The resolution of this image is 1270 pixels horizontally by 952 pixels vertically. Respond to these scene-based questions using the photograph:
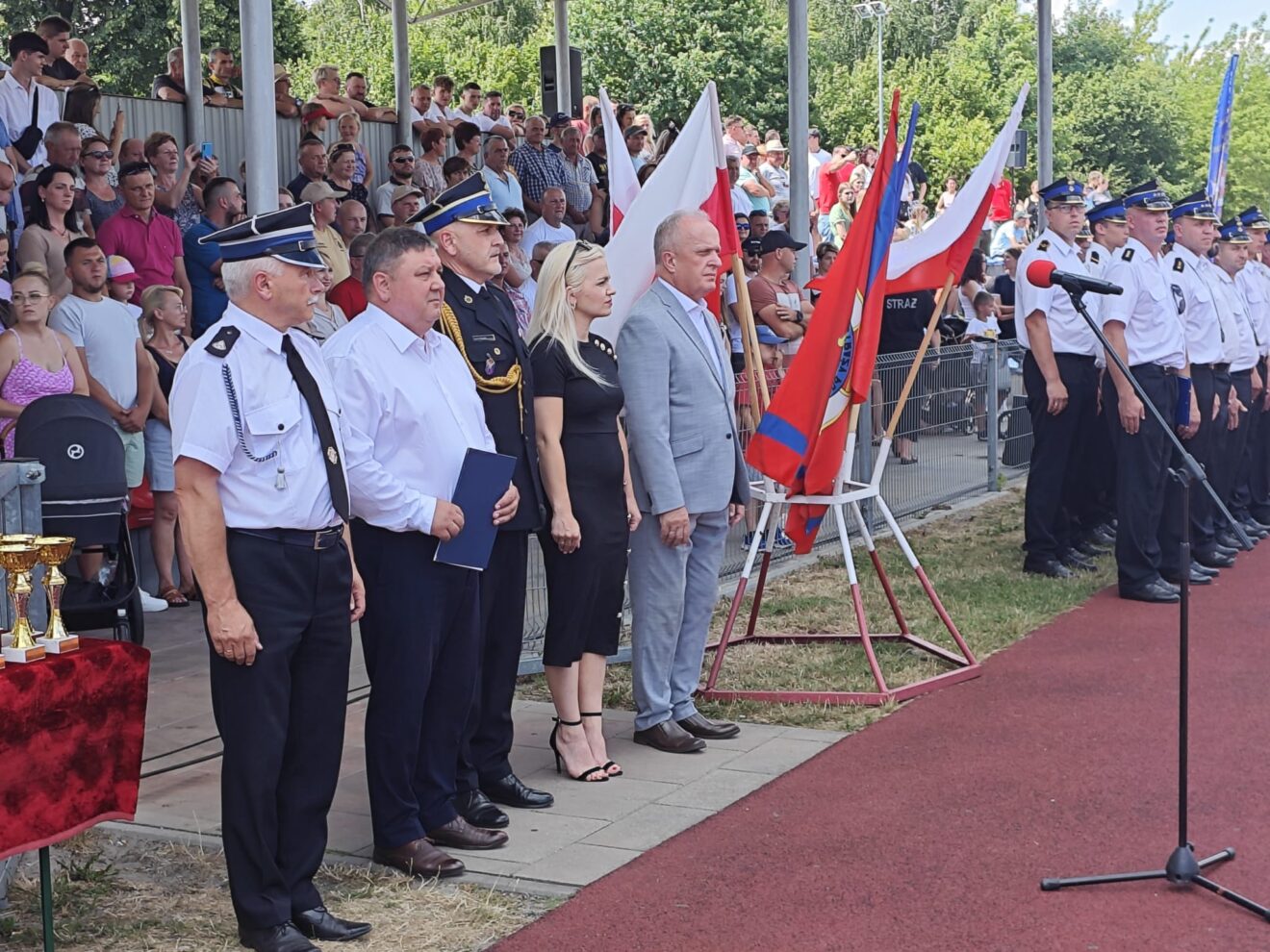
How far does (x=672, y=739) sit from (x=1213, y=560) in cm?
611

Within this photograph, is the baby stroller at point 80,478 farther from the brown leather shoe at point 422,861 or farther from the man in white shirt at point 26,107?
the man in white shirt at point 26,107

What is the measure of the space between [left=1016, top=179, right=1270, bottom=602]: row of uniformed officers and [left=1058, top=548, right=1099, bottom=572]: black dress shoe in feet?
0.04

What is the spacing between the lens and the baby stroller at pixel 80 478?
7812 mm

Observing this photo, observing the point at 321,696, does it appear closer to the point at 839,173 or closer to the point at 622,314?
the point at 622,314

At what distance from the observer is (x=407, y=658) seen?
5.32 meters

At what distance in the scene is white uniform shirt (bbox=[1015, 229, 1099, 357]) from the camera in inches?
424

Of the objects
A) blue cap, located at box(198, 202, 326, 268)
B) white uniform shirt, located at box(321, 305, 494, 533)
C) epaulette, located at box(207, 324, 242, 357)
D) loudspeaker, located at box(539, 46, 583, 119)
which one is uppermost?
loudspeaker, located at box(539, 46, 583, 119)

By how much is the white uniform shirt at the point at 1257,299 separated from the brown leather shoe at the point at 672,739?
7795 millimetres

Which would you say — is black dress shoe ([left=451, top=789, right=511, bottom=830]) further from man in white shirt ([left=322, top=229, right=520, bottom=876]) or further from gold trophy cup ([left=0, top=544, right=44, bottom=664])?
gold trophy cup ([left=0, top=544, right=44, bottom=664])

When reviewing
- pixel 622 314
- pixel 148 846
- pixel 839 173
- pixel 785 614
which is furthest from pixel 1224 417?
pixel 839 173

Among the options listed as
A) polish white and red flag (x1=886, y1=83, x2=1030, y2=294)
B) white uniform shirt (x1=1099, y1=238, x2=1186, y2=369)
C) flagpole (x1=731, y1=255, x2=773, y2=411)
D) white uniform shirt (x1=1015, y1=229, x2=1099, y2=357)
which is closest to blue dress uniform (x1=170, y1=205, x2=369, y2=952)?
flagpole (x1=731, y1=255, x2=773, y2=411)

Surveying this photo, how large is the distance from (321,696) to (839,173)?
21.6m

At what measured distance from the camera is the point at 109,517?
796cm

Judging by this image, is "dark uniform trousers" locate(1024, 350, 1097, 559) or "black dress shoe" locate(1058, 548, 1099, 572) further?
"black dress shoe" locate(1058, 548, 1099, 572)
